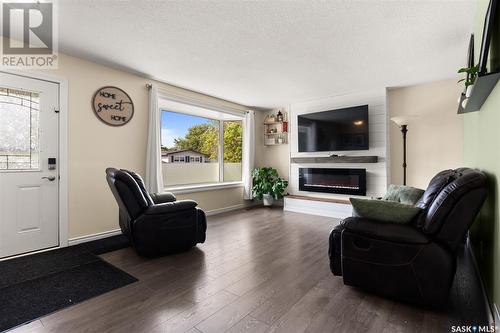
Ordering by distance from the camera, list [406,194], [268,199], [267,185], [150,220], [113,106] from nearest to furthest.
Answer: [150,220] → [406,194] → [113,106] → [267,185] → [268,199]

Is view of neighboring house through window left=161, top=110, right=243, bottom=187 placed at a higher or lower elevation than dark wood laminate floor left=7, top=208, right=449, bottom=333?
higher

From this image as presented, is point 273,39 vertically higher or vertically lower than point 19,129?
higher

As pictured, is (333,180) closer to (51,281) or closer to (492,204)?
(492,204)

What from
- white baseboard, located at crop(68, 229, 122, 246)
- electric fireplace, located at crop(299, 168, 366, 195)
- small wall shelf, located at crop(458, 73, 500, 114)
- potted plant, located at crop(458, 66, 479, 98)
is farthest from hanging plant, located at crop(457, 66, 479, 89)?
white baseboard, located at crop(68, 229, 122, 246)

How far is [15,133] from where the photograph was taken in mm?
2785

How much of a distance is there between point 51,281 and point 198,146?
138 inches

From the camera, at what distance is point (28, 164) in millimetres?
2883

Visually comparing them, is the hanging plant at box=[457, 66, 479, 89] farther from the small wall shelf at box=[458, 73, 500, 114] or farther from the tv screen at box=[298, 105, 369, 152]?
the tv screen at box=[298, 105, 369, 152]

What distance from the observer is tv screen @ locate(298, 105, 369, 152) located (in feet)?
15.2

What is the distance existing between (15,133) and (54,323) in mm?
2332

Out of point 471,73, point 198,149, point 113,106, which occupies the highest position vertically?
point 113,106

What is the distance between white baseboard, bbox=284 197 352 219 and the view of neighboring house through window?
1491 mm

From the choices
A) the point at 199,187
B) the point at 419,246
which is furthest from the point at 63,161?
the point at 419,246

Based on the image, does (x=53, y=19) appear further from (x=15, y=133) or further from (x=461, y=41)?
(x=461, y=41)
